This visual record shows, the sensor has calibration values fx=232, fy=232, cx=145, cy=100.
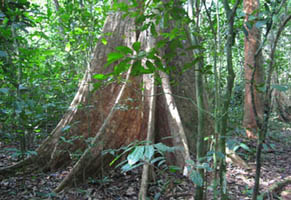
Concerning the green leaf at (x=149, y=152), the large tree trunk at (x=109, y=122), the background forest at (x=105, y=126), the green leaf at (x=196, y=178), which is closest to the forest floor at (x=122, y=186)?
the background forest at (x=105, y=126)

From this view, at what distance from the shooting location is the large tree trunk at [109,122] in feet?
8.82

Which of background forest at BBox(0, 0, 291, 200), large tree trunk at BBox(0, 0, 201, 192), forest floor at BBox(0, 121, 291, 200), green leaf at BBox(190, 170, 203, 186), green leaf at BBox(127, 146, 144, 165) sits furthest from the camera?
large tree trunk at BBox(0, 0, 201, 192)

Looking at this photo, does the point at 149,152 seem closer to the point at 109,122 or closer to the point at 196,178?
the point at 196,178

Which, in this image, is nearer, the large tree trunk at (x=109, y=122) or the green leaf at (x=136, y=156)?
the green leaf at (x=136, y=156)

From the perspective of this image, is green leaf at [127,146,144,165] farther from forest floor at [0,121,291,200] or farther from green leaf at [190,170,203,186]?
forest floor at [0,121,291,200]

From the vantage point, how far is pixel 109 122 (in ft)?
9.50

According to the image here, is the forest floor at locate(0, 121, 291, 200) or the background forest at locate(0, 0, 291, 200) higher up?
the background forest at locate(0, 0, 291, 200)

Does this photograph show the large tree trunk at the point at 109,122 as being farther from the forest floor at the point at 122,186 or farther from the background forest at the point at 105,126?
the forest floor at the point at 122,186

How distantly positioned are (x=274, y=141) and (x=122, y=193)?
4.18m

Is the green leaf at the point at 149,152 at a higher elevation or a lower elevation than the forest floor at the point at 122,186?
higher

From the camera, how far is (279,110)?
33.7 feet

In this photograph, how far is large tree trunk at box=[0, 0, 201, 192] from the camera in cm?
269

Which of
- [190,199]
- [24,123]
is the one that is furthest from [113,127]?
[190,199]

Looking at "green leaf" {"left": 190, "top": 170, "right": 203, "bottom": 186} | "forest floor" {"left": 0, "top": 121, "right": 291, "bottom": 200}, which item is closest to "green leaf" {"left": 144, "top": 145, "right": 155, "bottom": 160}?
"green leaf" {"left": 190, "top": 170, "right": 203, "bottom": 186}
